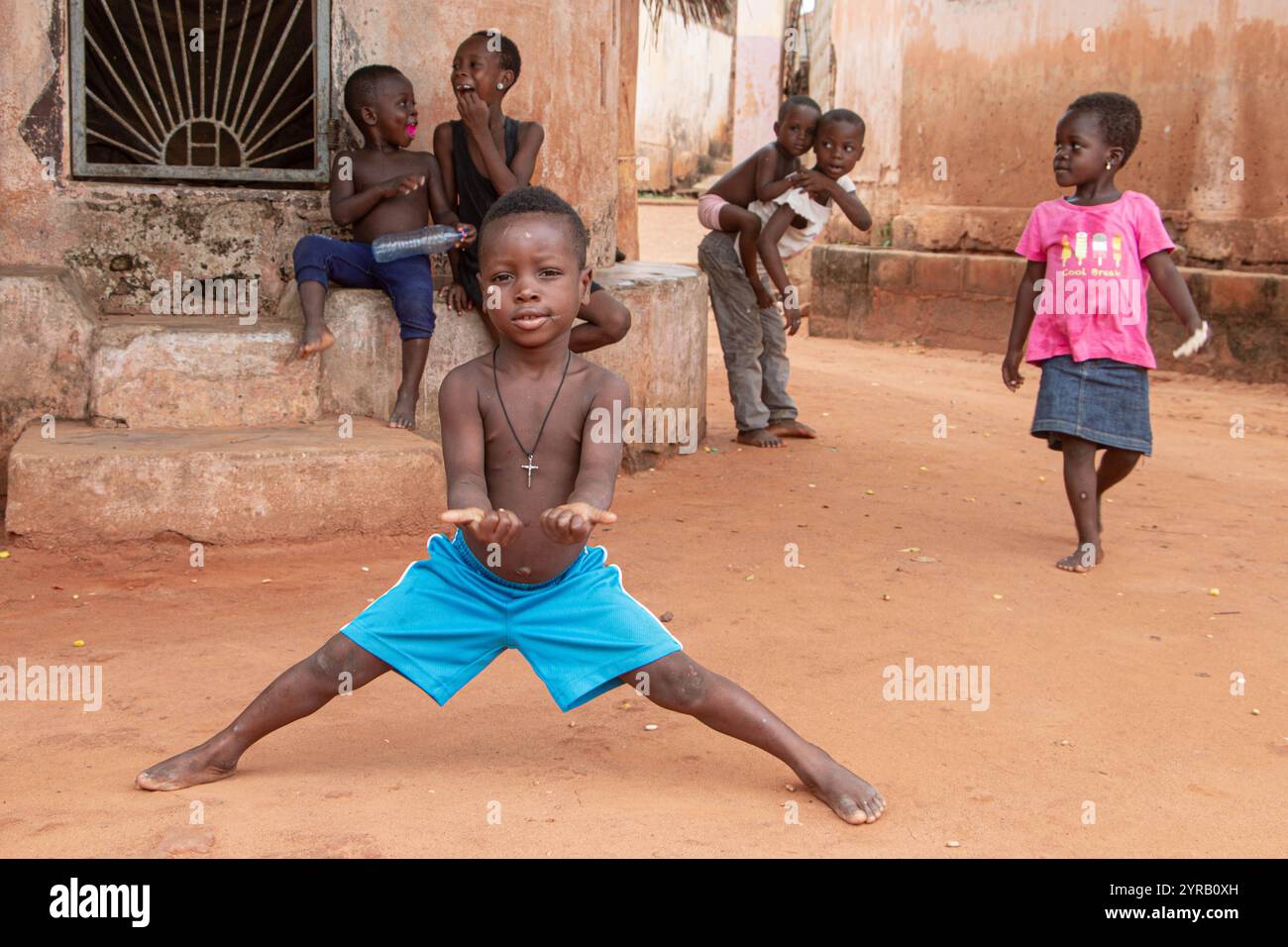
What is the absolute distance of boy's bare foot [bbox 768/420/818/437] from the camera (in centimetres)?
695

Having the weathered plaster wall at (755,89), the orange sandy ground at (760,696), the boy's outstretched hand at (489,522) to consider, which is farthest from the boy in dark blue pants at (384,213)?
the weathered plaster wall at (755,89)

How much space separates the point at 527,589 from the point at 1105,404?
2.67 meters

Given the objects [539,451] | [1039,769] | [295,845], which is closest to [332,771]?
[295,845]

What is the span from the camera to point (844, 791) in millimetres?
2715

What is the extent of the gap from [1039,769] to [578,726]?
3.40ft

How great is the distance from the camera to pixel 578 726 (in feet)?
10.6

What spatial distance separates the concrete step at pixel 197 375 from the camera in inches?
195

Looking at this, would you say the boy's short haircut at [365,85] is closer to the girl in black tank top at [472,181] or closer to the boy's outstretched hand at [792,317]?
the girl in black tank top at [472,181]

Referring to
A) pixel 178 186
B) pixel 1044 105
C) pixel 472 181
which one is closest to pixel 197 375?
pixel 178 186

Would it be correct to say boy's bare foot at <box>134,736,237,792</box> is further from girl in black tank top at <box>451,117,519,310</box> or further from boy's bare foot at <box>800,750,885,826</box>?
girl in black tank top at <box>451,117,519,310</box>

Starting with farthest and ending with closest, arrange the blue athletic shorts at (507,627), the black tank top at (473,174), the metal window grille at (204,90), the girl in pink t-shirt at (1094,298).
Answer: the metal window grille at (204,90) → the black tank top at (473,174) → the girl in pink t-shirt at (1094,298) → the blue athletic shorts at (507,627)

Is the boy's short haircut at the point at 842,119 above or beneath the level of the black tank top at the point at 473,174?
above

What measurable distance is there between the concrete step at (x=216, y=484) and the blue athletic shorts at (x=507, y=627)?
2.07 m

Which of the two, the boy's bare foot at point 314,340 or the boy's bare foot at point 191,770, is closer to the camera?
the boy's bare foot at point 191,770
